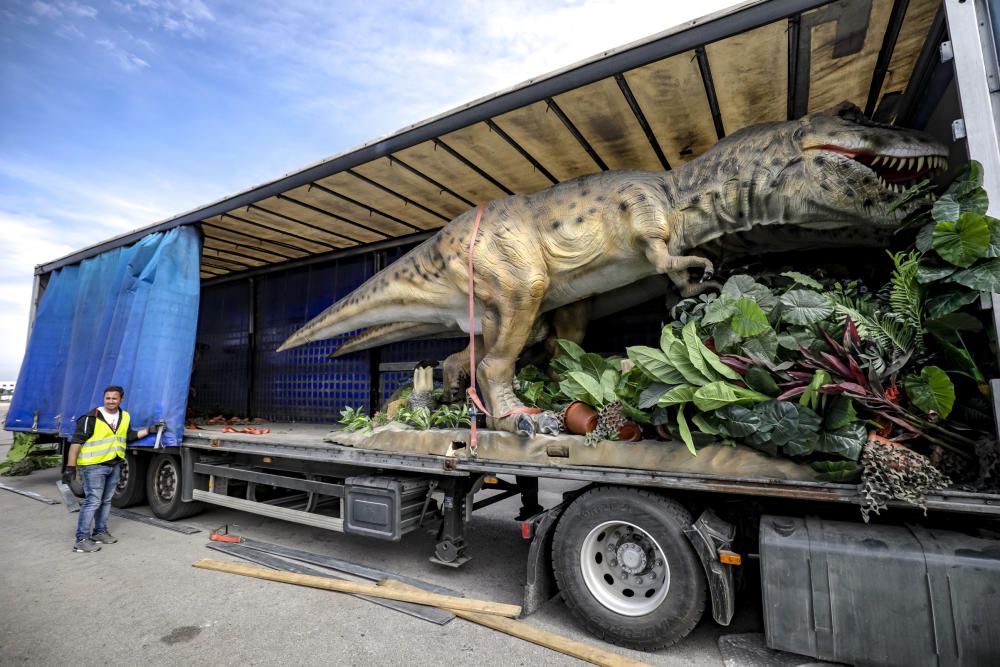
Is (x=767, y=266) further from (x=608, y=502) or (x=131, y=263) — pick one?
(x=131, y=263)

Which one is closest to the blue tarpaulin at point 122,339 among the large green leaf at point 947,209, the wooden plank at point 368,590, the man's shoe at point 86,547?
the man's shoe at point 86,547

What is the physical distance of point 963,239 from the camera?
83.7 inches

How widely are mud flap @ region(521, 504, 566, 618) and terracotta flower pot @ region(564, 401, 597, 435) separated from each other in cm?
48

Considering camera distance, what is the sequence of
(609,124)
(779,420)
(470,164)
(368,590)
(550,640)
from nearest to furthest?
(779,420), (550,640), (368,590), (609,124), (470,164)

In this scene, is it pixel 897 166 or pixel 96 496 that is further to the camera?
pixel 96 496

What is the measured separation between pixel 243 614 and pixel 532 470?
2.03 metres

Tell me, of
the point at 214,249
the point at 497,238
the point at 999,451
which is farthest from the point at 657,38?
the point at 214,249

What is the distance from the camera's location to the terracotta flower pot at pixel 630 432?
9.70ft

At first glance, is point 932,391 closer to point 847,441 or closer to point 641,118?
A: point 847,441

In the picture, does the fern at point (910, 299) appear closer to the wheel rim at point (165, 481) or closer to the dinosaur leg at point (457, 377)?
the dinosaur leg at point (457, 377)

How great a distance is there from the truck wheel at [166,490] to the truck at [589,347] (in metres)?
0.04

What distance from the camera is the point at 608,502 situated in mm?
2893

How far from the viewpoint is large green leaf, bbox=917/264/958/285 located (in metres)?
2.19

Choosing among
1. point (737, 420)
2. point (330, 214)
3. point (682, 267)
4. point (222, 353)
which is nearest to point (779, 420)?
point (737, 420)
